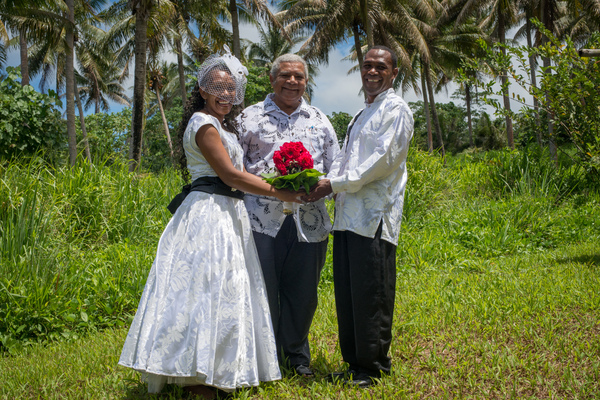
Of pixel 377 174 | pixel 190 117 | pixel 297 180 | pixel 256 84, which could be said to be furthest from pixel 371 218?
pixel 256 84

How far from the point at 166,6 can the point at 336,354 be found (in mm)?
13786

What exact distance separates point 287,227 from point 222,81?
109 centimetres

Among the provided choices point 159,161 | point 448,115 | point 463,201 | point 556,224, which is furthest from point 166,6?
point 448,115

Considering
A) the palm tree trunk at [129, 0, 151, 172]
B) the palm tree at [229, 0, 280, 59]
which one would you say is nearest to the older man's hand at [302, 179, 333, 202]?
the palm tree trunk at [129, 0, 151, 172]

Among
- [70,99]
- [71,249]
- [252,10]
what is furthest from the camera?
[252,10]

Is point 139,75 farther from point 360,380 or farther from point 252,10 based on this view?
point 360,380

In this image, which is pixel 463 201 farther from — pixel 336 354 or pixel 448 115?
pixel 448 115

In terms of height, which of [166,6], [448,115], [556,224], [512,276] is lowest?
[512,276]

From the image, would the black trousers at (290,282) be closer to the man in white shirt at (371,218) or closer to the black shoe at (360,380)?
the man in white shirt at (371,218)

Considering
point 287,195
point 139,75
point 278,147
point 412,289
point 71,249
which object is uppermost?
point 139,75

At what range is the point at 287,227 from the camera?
3580 mm

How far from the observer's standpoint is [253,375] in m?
3.04

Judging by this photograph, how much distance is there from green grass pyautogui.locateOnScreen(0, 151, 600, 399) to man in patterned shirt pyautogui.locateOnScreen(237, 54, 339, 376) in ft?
1.17

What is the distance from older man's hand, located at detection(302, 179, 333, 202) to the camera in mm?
3229
